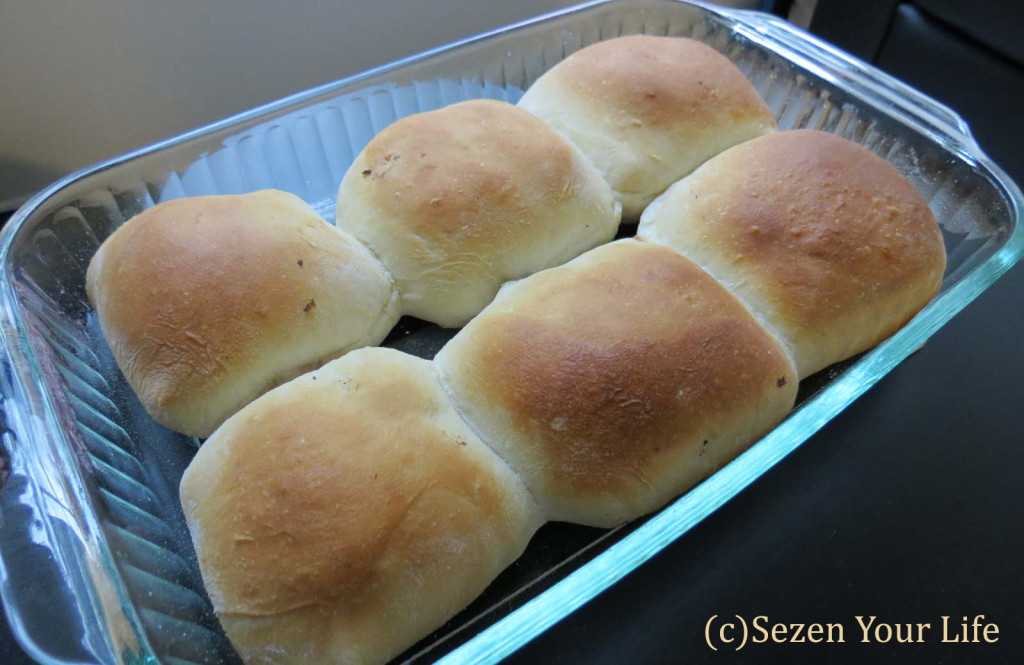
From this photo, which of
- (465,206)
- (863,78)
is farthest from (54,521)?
(863,78)

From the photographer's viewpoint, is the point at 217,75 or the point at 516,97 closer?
the point at 516,97

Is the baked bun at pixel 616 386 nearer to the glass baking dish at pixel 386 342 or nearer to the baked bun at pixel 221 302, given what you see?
the glass baking dish at pixel 386 342

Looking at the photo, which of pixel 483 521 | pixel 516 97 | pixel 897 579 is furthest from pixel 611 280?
pixel 516 97

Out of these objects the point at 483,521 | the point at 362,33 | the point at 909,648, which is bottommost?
the point at 909,648

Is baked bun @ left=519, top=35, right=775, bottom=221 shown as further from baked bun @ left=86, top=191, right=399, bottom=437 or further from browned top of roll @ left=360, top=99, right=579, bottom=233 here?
baked bun @ left=86, top=191, right=399, bottom=437

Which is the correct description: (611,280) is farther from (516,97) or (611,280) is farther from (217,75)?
(217,75)

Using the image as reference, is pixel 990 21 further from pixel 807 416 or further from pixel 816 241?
pixel 807 416
